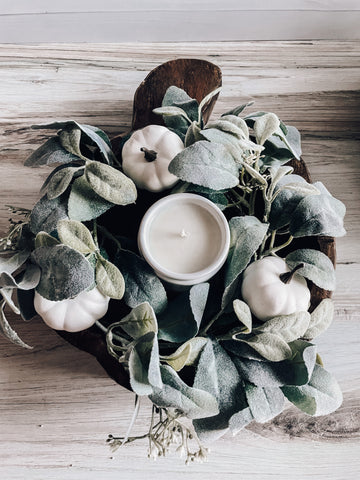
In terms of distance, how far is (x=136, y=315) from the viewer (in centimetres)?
45

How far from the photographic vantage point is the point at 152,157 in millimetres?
484

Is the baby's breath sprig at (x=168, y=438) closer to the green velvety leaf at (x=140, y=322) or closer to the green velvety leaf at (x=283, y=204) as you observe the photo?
the green velvety leaf at (x=140, y=322)

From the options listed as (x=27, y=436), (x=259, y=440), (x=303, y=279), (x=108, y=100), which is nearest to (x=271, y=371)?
(x=303, y=279)

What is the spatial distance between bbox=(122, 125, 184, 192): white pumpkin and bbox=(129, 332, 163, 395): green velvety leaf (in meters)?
0.15

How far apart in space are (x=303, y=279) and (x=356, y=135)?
334 millimetres

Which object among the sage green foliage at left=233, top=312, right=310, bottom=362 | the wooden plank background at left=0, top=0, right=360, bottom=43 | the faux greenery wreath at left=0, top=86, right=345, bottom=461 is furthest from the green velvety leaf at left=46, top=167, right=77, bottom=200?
the wooden plank background at left=0, top=0, right=360, bottom=43

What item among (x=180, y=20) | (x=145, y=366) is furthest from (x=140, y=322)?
(x=180, y=20)

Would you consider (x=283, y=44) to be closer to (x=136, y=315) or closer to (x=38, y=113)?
(x=38, y=113)

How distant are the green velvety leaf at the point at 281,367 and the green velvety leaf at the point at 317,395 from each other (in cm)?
2

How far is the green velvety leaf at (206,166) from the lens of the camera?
0.44m

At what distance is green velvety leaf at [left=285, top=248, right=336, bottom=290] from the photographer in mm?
Result: 473

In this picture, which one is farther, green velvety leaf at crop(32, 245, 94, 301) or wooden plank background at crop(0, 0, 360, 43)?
wooden plank background at crop(0, 0, 360, 43)

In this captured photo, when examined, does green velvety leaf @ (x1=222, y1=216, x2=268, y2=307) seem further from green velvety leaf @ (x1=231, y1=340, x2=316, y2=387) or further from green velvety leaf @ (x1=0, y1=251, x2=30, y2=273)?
green velvety leaf @ (x1=0, y1=251, x2=30, y2=273)

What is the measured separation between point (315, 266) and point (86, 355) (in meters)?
0.31
